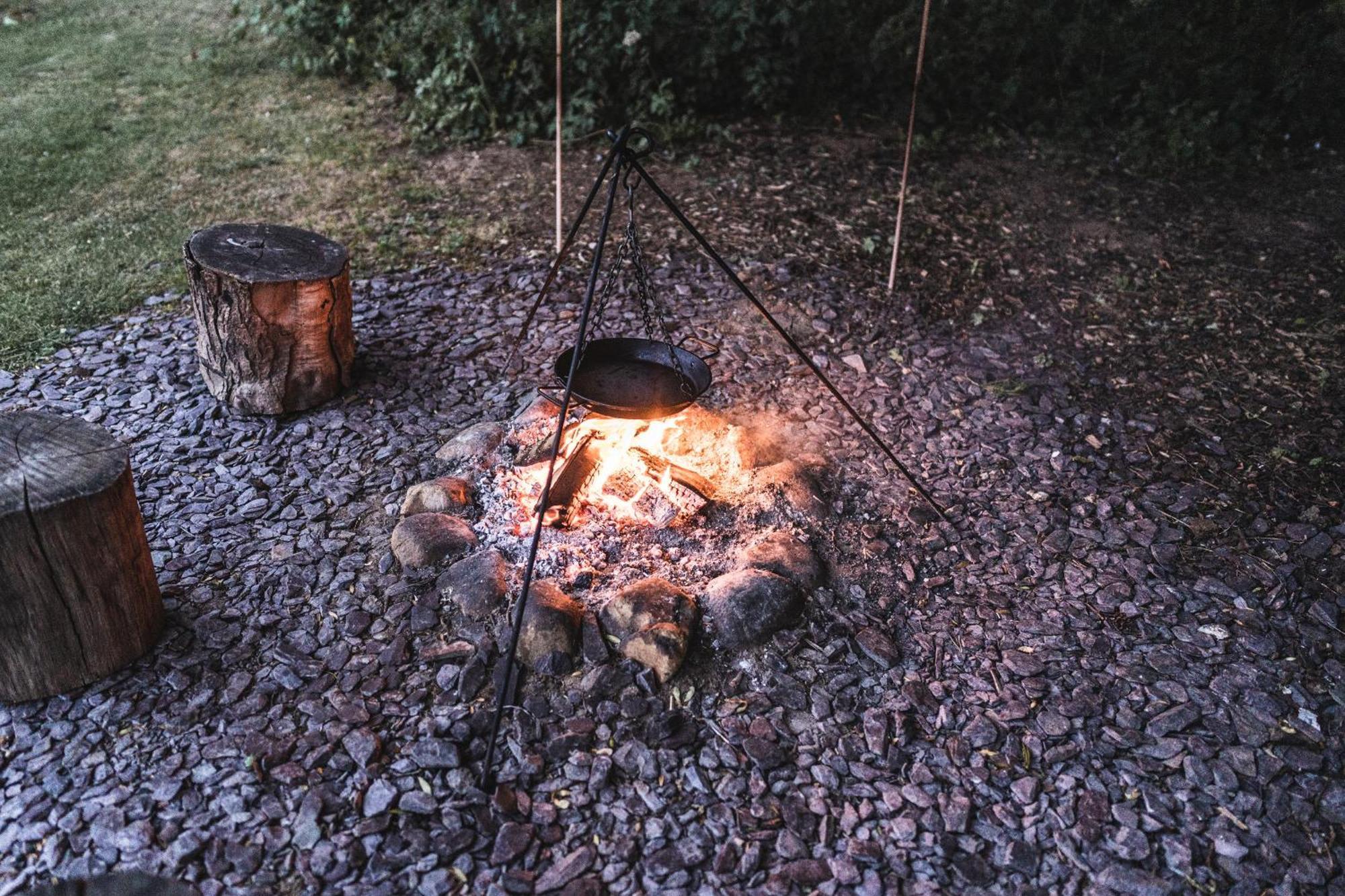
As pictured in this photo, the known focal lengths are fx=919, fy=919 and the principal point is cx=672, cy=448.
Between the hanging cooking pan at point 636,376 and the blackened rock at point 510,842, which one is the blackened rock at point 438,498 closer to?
the hanging cooking pan at point 636,376

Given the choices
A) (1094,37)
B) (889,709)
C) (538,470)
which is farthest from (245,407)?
(1094,37)

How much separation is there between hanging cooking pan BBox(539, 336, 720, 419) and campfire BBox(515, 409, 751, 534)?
0.11m

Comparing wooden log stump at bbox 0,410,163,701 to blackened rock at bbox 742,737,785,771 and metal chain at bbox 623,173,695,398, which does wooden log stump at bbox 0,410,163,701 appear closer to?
metal chain at bbox 623,173,695,398

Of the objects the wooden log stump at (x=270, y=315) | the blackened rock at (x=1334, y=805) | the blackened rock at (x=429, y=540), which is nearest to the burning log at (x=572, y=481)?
the blackened rock at (x=429, y=540)

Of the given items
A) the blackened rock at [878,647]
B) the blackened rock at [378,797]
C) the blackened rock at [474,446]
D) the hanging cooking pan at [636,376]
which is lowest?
the blackened rock at [378,797]

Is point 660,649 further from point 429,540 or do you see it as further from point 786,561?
point 429,540

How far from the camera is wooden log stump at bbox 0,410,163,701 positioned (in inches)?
104

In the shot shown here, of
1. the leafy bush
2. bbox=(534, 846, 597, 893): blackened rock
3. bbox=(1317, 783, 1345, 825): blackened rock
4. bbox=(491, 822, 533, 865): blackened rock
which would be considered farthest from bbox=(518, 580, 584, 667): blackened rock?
the leafy bush

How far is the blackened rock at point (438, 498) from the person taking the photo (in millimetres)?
3559

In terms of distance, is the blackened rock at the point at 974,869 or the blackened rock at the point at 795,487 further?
the blackened rock at the point at 795,487

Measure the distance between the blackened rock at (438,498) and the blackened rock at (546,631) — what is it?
0.68m

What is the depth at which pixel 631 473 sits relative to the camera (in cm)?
363

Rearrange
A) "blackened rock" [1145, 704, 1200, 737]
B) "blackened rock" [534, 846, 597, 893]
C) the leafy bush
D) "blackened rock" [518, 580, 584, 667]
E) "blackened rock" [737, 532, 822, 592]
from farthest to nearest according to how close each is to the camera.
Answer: the leafy bush, "blackened rock" [737, 532, 822, 592], "blackened rock" [518, 580, 584, 667], "blackened rock" [1145, 704, 1200, 737], "blackened rock" [534, 846, 597, 893]

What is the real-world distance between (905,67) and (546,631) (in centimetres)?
628
